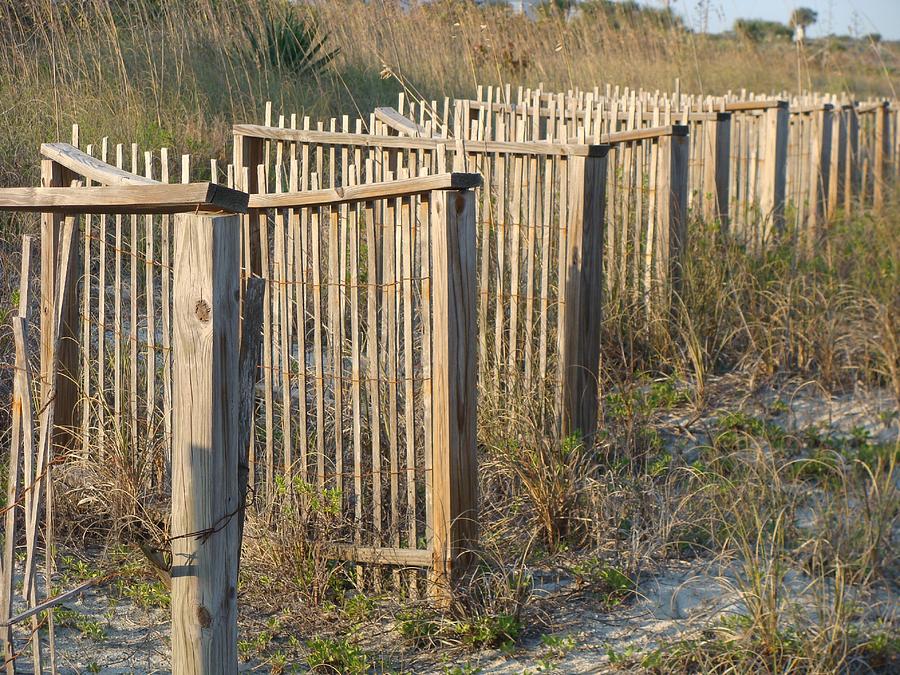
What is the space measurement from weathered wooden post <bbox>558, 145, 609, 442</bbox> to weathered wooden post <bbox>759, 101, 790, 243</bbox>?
169 inches

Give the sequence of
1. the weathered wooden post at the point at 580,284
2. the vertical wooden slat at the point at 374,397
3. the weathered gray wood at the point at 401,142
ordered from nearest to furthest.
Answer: the vertical wooden slat at the point at 374,397 → the weathered gray wood at the point at 401,142 → the weathered wooden post at the point at 580,284

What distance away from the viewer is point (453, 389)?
11.0ft

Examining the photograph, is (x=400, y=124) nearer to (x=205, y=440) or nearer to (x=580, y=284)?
(x=580, y=284)

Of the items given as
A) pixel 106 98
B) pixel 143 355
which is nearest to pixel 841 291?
pixel 143 355

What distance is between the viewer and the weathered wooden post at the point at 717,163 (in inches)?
273

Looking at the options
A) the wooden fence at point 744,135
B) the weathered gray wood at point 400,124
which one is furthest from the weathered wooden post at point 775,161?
the weathered gray wood at point 400,124

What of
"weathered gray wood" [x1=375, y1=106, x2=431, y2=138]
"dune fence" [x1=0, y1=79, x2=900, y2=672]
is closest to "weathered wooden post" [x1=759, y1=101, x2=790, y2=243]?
"dune fence" [x1=0, y1=79, x2=900, y2=672]

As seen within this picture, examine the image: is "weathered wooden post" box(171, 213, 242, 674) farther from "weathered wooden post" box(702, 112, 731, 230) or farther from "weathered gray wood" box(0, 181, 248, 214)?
"weathered wooden post" box(702, 112, 731, 230)

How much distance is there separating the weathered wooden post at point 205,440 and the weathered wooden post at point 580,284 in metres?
2.46

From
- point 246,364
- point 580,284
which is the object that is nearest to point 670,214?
point 580,284

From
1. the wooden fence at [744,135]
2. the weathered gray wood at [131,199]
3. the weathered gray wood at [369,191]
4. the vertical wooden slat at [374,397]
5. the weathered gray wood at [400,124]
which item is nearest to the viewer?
the weathered gray wood at [131,199]

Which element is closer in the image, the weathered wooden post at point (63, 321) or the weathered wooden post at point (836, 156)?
the weathered wooden post at point (63, 321)

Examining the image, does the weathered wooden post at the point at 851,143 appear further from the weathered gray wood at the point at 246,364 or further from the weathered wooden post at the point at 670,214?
the weathered gray wood at the point at 246,364

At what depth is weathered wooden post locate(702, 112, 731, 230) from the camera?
22.8ft
